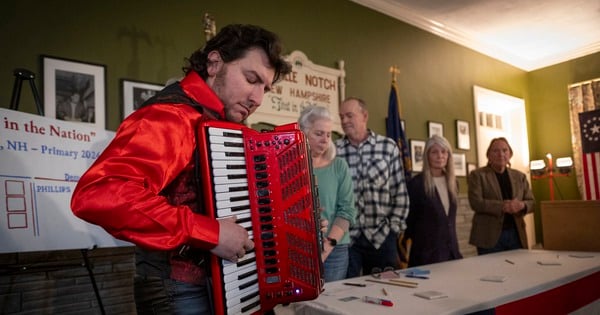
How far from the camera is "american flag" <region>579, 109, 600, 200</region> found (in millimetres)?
4691

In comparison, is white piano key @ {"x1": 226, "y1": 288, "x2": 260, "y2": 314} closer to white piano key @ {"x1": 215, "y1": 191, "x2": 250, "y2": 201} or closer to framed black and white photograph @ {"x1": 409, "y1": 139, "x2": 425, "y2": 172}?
white piano key @ {"x1": 215, "y1": 191, "x2": 250, "y2": 201}

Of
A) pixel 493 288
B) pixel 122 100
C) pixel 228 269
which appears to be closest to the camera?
pixel 228 269

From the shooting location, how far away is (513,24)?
5.32m

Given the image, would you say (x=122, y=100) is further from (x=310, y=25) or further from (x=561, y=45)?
(x=561, y=45)

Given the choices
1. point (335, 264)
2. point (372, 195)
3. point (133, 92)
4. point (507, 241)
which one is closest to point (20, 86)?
point (133, 92)

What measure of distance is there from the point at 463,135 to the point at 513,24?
1455 mm

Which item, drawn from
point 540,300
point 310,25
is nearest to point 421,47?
point 310,25

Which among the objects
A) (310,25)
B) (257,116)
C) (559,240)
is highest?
(310,25)

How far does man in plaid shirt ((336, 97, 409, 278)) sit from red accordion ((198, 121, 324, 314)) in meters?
1.58

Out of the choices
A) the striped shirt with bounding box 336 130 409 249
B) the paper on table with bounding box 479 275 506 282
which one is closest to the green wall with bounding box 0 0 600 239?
the striped shirt with bounding box 336 130 409 249

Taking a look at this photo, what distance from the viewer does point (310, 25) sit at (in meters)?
3.88

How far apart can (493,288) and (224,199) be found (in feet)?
3.53

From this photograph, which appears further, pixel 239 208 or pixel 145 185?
pixel 239 208

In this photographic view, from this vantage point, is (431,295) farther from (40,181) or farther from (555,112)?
(555,112)
